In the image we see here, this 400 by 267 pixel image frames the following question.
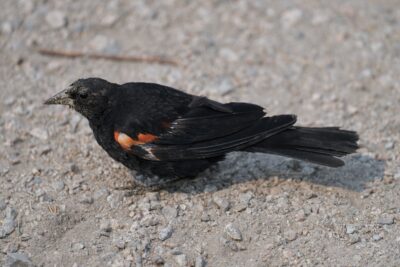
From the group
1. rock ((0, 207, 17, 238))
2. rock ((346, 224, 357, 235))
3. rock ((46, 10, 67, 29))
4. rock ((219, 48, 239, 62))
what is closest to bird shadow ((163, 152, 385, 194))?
rock ((346, 224, 357, 235))

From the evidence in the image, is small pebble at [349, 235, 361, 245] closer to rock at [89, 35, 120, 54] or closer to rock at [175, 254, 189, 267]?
rock at [175, 254, 189, 267]

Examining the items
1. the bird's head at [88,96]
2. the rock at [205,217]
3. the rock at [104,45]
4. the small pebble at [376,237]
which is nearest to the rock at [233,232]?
the rock at [205,217]

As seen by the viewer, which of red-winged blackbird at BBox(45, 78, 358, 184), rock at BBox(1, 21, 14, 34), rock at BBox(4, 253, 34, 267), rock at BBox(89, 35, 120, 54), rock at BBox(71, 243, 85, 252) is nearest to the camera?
rock at BBox(4, 253, 34, 267)

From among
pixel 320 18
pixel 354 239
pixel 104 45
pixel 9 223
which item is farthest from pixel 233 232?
pixel 320 18

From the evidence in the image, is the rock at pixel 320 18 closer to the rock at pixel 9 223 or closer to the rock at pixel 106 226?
the rock at pixel 106 226

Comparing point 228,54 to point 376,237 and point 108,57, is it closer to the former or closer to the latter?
point 108,57

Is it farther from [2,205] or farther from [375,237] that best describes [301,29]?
[2,205]
